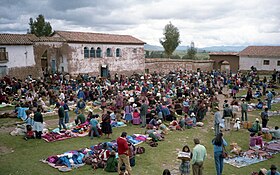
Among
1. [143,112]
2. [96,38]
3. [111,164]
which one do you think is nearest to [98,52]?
[96,38]

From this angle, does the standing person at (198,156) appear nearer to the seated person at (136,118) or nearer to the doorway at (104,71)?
the seated person at (136,118)

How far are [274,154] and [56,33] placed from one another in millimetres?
28767

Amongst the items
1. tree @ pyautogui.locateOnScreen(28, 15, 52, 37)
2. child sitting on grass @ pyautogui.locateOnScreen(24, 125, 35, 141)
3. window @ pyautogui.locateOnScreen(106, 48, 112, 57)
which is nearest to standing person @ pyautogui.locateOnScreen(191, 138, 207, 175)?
child sitting on grass @ pyautogui.locateOnScreen(24, 125, 35, 141)

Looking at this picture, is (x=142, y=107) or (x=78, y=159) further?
(x=142, y=107)

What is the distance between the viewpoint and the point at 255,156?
11.5 m

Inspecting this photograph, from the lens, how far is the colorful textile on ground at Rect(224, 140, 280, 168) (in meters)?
10.9

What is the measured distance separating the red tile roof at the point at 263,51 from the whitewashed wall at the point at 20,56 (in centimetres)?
3251

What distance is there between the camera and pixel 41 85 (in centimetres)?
2445

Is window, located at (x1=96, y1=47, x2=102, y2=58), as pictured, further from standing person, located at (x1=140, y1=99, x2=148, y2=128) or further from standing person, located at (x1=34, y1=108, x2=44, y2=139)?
standing person, located at (x1=34, y1=108, x2=44, y2=139)

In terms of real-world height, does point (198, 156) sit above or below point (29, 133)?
above

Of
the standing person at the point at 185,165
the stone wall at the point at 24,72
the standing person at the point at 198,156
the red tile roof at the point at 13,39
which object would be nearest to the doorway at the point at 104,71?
the stone wall at the point at 24,72

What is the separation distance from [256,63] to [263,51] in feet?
7.31

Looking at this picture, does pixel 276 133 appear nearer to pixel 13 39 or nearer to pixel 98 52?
pixel 98 52

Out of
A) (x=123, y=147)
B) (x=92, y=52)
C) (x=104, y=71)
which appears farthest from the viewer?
(x=104, y=71)
